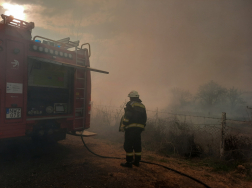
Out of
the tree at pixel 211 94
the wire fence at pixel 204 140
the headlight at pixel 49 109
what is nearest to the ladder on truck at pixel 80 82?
the headlight at pixel 49 109

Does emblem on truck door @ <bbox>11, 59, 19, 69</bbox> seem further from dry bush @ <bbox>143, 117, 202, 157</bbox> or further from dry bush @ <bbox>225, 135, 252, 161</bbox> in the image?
dry bush @ <bbox>225, 135, 252, 161</bbox>

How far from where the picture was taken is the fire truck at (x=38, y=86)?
151 inches

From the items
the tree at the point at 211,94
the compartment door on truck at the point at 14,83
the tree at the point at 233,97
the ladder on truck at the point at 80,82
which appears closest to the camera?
the compartment door on truck at the point at 14,83

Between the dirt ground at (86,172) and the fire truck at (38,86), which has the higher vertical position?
the fire truck at (38,86)

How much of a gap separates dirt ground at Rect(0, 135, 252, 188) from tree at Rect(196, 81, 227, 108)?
96.1 feet

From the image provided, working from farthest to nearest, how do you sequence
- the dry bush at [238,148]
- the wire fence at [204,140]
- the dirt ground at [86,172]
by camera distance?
the wire fence at [204,140]
the dry bush at [238,148]
the dirt ground at [86,172]

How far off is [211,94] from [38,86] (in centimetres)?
3187

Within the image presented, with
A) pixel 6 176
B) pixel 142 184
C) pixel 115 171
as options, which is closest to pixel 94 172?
pixel 115 171

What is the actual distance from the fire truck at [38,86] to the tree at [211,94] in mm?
30046

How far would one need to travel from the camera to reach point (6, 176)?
3434 mm

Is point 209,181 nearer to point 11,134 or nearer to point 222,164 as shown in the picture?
point 222,164

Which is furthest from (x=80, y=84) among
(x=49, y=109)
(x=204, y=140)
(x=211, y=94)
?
(x=211, y=94)

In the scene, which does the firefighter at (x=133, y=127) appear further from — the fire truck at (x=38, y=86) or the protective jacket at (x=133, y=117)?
the fire truck at (x=38, y=86)

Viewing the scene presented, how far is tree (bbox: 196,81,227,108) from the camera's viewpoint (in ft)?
102
